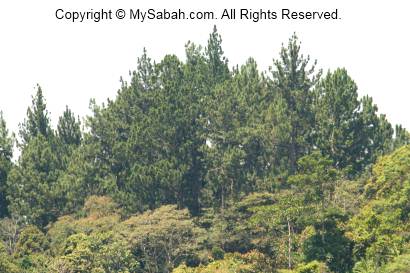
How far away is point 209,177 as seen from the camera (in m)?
66.6

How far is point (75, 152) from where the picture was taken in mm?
71938

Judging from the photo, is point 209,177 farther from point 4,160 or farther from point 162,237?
point 4,160

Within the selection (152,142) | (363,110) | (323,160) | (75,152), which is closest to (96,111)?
(75,152)

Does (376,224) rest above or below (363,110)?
below

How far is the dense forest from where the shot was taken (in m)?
54.2

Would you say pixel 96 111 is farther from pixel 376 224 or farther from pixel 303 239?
pixel 376 224

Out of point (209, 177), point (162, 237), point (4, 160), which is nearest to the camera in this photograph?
point (162, 237)

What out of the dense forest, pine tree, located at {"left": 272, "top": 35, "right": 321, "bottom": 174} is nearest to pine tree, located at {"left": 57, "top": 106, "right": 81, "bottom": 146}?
the dense forest

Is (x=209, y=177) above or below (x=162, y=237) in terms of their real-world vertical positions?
above

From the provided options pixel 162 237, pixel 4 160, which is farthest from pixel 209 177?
pixel 4 160

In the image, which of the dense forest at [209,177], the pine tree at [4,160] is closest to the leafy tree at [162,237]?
the dense forest at [209,177]

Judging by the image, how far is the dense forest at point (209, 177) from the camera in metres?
54.2

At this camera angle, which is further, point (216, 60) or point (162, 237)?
point (216, 60)

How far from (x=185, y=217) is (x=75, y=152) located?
1291 centimetres
